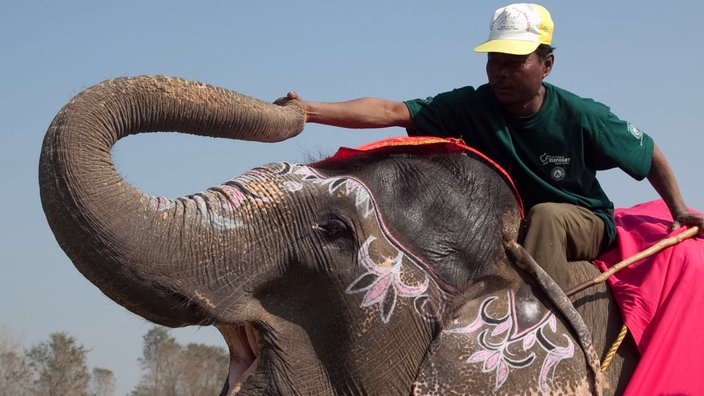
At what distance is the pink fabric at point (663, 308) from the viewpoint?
13.6ft

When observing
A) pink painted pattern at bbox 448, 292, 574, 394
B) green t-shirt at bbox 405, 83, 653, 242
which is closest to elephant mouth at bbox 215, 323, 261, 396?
pink painted pattern at bbox 448, 292, 574, 394

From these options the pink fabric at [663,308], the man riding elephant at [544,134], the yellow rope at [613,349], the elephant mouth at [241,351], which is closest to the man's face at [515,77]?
the man riding elephant at [544,134]

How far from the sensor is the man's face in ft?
15.4

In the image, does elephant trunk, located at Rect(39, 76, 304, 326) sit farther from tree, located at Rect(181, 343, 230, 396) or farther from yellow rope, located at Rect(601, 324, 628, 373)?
tree, located at Rect(181, 343, 230, 396)

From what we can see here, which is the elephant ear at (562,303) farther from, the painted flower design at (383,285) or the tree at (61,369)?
the tree at (61,369)

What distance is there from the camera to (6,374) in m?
20.3

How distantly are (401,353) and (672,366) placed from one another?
0.98 meters

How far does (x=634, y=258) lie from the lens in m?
4.42

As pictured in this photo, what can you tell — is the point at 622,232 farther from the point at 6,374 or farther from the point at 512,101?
the point at 6,374

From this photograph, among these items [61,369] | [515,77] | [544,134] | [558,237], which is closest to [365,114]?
[515,77]

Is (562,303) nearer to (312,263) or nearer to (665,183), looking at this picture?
(312,263)

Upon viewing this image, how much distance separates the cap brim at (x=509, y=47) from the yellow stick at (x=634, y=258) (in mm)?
899

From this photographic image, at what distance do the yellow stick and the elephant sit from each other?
0.22 metres

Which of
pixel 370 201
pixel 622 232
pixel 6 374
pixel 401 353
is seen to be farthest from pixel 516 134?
pixel 6 374
